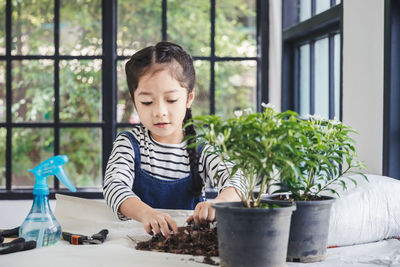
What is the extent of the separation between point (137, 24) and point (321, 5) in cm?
123

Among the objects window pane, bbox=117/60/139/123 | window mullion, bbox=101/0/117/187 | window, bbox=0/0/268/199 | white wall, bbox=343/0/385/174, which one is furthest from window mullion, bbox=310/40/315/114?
window mullion, bbox=101/0/117/187

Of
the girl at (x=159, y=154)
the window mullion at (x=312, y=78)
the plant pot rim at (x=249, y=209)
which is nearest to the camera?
the plant pot rim at (x=249, y=209)

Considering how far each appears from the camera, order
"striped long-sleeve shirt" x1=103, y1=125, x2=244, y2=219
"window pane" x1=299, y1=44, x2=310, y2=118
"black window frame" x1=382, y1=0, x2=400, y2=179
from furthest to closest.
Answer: "window pane" x1=299, y1=44, x2=310, y2=118
"black window frame" x1=382, y1=0, x2=400, y2=179
"striped long-sleeve shirt" x1=103, y1=125, x2=244, y2=219

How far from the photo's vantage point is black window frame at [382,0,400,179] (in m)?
1.84

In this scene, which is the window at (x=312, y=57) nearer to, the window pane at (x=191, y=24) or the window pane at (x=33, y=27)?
the window pane at (x=191, y=24)

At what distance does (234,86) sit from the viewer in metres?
3.37

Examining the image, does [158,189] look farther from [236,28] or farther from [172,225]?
[236,28]

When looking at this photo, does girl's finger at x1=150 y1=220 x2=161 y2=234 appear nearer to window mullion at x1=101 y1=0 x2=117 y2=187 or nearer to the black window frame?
the black window frame

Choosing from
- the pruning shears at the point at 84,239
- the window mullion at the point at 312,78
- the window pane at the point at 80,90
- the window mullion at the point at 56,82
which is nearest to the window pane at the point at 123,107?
the window pane at the point at 80,90

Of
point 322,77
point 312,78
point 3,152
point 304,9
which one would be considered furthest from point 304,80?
point 3,152

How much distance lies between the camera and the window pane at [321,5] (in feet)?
8.51

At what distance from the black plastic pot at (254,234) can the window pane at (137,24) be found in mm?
2649

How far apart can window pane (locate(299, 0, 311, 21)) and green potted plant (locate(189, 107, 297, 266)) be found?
227cm

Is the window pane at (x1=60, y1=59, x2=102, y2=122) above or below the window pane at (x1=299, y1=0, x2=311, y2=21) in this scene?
below
